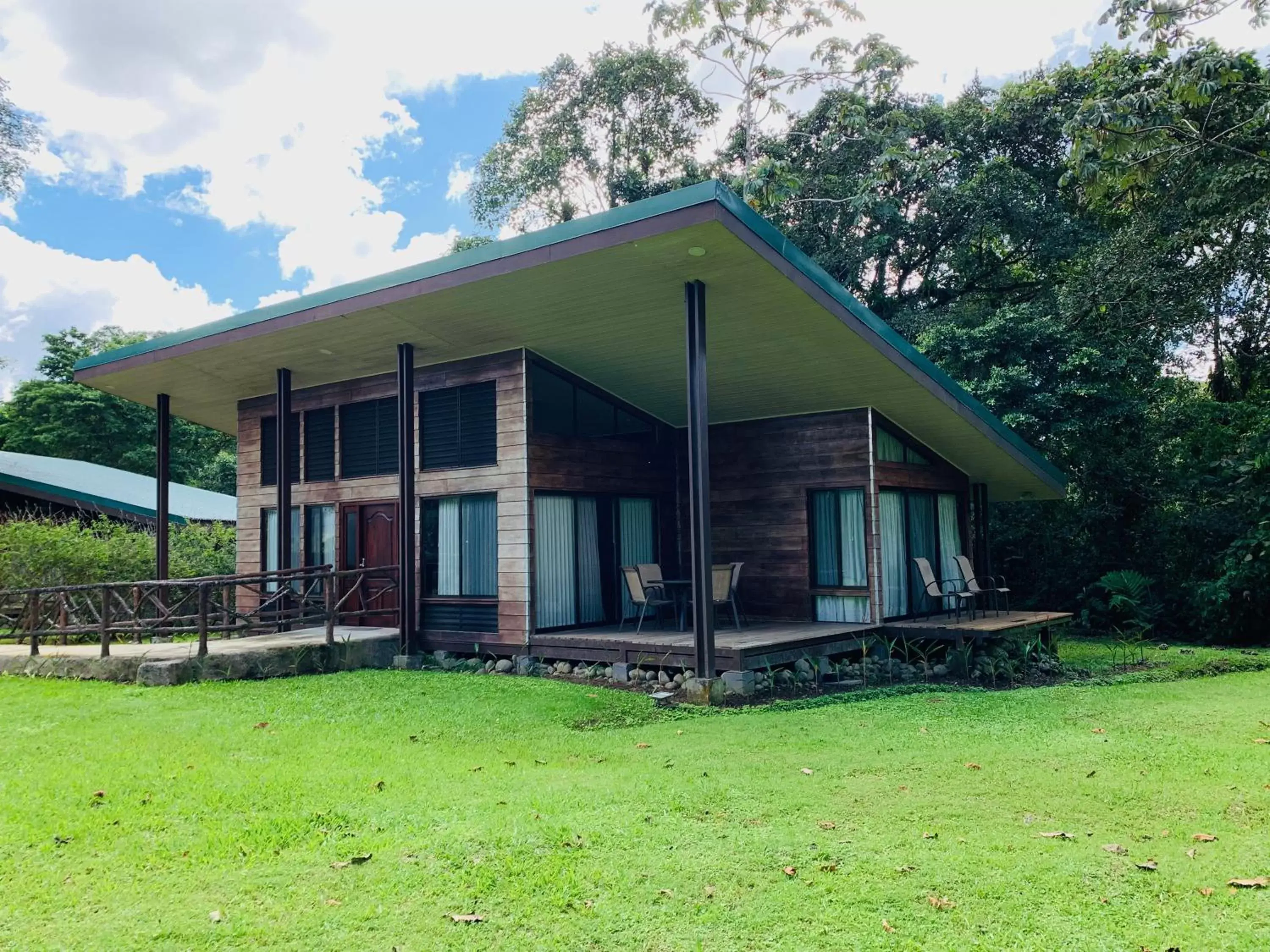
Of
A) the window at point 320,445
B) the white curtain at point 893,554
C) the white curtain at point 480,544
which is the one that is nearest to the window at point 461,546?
the white curtain at point 480,544

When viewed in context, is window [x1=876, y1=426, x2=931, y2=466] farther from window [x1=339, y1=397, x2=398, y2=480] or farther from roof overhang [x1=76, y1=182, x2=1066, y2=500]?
window [x1=339, y1=397, x2=398, y2=480]

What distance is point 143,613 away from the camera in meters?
13.0

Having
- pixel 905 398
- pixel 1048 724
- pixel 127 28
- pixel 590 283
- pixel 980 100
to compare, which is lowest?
pixel 1048 724

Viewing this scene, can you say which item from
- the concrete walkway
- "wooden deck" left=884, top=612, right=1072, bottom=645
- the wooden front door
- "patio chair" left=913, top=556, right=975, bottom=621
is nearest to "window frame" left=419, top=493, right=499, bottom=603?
the wooden front door

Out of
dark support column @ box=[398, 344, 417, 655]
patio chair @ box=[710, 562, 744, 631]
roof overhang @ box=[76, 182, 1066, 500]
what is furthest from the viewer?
dark support column @ box=[398, 344, 417, 655]

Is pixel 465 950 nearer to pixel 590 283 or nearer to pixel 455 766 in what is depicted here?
pixel 455 766

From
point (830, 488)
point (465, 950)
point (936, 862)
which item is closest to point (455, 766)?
point (465, 950)

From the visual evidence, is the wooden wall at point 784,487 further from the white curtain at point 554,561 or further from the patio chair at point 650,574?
the white curtain at point 554,561

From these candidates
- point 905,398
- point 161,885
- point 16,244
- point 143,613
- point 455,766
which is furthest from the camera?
point 16,244

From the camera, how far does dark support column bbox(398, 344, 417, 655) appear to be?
10031 millimetres

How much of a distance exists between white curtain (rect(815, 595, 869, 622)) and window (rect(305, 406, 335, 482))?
6302 mm

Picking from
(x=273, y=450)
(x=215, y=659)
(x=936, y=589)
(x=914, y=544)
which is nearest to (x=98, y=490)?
(x=273, y=450)

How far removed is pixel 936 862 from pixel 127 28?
1316 centimetres

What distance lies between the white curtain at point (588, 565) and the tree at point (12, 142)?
18.9 metres
